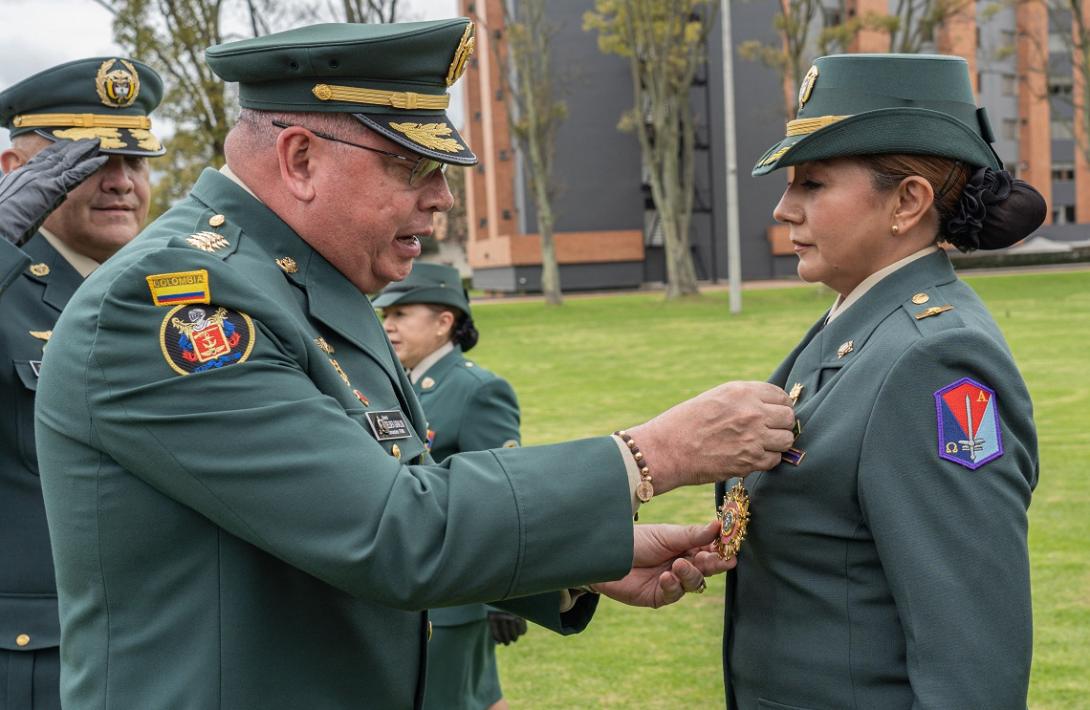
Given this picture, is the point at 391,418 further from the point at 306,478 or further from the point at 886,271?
the point at 886,271

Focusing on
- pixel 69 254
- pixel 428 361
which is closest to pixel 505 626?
pixel 428 361

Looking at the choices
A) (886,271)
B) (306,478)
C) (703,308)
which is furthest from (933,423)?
(703,308)

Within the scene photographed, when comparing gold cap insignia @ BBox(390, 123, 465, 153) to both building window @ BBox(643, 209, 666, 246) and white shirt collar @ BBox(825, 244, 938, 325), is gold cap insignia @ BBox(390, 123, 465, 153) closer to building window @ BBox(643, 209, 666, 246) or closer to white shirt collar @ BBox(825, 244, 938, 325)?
white shirt collar @ BBox(825, 244, 938, 325)

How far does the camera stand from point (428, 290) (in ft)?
18.0

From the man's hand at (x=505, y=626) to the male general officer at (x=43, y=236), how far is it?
227 cm

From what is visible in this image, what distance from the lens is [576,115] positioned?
150 feet

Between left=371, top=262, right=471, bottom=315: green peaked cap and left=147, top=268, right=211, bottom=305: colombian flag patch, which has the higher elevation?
left=147, top=268, right=211, bottom=305: colombian flag patch

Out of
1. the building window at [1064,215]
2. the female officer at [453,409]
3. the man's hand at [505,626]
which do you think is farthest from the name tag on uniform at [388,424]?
the building window at [1064,215]

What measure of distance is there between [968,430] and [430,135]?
1.27m

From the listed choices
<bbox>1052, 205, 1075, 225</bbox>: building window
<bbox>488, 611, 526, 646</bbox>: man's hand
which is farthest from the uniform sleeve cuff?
<bbox>1052, 205, 1075, 225</bbox>: building window

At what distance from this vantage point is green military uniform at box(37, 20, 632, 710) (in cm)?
186

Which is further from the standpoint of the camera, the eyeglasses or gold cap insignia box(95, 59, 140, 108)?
gold cap insignia box(95, 59, 140, 108)

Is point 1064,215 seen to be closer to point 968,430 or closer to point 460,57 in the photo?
point 968,430

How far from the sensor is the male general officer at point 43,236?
A: 10.5 ft
